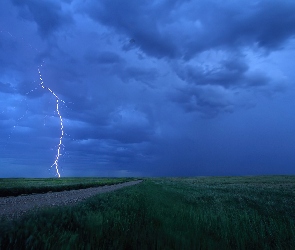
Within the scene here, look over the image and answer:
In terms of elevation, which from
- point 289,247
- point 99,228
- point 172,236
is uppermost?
point 99,228

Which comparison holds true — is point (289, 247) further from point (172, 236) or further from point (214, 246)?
point (172, 236)

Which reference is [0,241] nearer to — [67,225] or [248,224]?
[67,225]

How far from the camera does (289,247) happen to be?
18.6 ft

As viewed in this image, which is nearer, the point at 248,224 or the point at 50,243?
the point at 50,243

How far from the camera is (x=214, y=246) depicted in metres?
5.01

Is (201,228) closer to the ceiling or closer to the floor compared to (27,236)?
closer to the floor

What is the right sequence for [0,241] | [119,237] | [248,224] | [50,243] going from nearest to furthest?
[0,241] < [50,243] < [119,237] < [248,224]

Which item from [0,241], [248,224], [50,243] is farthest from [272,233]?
[0,241]

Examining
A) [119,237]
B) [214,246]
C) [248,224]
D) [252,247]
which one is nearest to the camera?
[119,237]

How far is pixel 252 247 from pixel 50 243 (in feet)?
15.8

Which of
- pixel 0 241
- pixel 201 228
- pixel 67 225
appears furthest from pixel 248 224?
pixel 0 241

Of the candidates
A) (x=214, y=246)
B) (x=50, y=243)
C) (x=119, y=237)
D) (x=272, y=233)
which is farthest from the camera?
(x=272, y=233)

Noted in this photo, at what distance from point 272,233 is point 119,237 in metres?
4.89

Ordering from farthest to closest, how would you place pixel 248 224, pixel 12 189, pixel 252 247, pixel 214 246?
1. pixel 12 189
2. pixel 248 224
3. pixel 252 247
4. pixel 214 246
